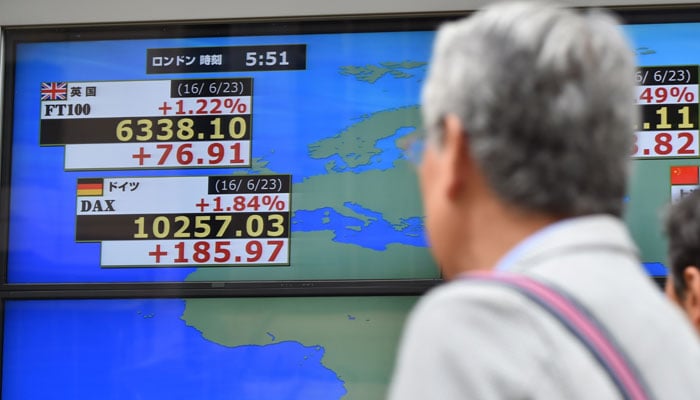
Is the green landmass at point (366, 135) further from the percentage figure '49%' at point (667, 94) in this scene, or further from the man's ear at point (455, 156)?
the man's ear at point (455, 156)

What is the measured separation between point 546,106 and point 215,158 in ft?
10.4

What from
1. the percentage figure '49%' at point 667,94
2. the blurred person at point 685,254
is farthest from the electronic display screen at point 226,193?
the blurred person at point 685,254

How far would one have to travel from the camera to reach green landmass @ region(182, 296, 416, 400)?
394 centimetres

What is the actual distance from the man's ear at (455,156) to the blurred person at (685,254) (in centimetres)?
110

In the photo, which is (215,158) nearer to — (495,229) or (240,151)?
(240,151)

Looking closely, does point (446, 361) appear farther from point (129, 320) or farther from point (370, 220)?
point (129, 320)

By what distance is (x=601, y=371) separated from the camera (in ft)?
2.98

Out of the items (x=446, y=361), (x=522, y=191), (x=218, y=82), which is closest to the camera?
(x=446, y=361)

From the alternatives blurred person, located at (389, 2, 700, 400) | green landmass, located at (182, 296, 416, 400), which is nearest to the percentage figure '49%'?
green landmass, located at (182, 296, 416, 400)

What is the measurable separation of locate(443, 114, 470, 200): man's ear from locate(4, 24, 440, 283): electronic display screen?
284 cm

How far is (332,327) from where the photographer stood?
3979 mm

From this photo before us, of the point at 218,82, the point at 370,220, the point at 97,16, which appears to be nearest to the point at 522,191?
the point at 370,220

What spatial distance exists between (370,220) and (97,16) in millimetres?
1493

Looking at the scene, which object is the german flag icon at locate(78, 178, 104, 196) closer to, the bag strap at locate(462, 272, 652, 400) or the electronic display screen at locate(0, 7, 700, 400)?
the electronic display screen at locate(0, 7, 700, 400)
